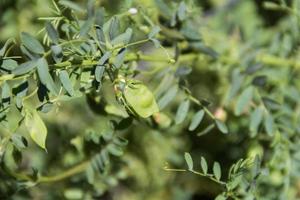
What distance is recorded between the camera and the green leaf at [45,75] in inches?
34.0

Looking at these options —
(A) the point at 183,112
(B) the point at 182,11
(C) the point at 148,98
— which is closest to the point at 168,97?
(A) the point at 183,112

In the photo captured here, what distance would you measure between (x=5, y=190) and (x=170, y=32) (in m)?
0.44

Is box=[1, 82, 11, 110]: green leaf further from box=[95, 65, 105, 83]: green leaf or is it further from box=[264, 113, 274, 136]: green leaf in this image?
box=[264, 113, 274, 136]: green leaf

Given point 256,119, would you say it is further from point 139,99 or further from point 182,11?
point 139,99

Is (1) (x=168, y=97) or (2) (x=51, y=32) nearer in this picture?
(2) (x=51, y=32)

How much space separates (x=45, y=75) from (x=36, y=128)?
78mm

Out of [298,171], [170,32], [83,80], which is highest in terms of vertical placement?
[83,80]

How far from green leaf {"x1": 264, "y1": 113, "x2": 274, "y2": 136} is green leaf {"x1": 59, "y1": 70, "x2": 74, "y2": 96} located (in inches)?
19.2

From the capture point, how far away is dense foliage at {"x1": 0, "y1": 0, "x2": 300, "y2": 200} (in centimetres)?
90

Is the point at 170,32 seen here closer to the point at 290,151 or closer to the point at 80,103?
the point at 290,151

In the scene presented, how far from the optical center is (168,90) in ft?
3.87

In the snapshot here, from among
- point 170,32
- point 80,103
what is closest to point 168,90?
point 170,32

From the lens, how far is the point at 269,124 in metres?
1.24

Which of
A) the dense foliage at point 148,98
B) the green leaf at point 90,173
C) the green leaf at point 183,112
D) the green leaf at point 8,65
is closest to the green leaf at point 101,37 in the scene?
the dense foliage at point 148,98
